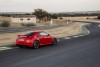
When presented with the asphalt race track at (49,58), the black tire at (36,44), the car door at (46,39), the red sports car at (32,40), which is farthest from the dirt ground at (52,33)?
the asphalt race track at (49,58)

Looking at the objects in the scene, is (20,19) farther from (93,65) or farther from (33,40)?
(93,65)

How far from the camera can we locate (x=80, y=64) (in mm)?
11578

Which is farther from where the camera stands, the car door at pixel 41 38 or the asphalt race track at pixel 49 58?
the car door at pixel 41 38

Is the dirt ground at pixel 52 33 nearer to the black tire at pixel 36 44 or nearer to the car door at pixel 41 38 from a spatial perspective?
the car door at pixel 41 38

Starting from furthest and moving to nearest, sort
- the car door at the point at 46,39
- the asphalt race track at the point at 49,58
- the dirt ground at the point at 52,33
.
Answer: the dirt ground at the point at 52,33
the car door at the point at 46,39
the asphalt race track at the point at 49,58

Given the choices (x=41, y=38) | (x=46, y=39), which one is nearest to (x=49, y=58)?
(x=41, y=38)

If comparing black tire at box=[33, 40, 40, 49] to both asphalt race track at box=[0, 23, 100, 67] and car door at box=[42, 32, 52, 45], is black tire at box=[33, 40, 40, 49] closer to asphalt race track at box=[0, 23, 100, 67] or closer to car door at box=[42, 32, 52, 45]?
car door at box=[42, 32, 52, 45]

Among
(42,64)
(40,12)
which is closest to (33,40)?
(42,64)

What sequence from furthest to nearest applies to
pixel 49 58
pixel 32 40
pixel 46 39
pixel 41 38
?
pixel 46 39, pixel 41 38, pixel 32 40, pixel 49 58

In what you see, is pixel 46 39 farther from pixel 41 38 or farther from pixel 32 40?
pixel 32 40

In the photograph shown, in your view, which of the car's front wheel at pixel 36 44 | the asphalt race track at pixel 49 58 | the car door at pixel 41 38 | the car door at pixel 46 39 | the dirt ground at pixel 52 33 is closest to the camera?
the asphalt race track at pixel 49 58

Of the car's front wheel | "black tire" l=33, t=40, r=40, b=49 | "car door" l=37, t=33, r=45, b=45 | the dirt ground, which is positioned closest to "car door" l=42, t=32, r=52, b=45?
"car door" l=37, t=33, r=45, b=45

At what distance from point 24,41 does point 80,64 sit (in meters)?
7.48

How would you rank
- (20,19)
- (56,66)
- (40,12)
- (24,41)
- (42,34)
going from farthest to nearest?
(40,12), (20,19), (42,34), (24,41), (56,66)
